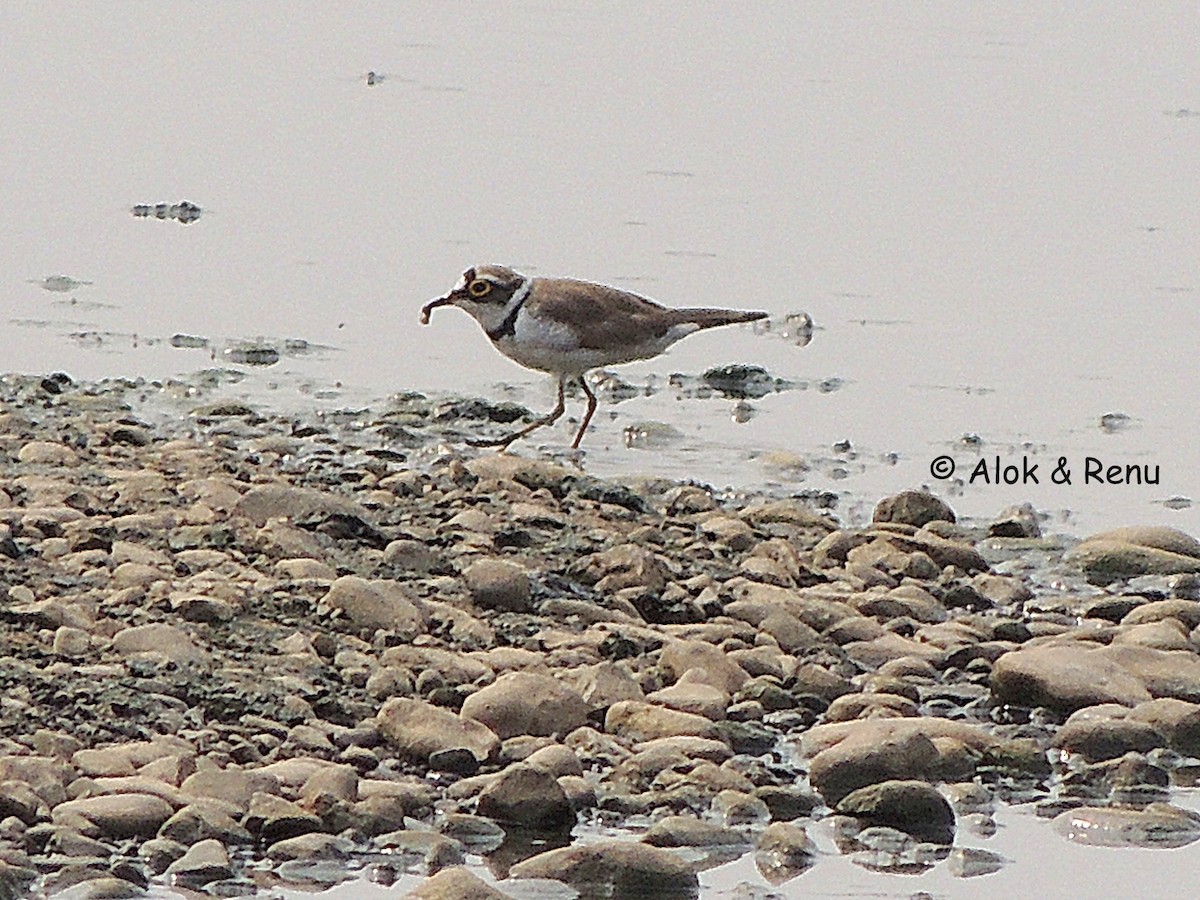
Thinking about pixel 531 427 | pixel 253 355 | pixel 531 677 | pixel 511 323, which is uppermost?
pixel 511 323

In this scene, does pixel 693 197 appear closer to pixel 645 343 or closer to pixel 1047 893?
pixel 645 343

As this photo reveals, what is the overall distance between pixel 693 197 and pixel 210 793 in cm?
1085

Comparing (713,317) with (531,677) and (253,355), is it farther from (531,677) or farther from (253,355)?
(531,677)

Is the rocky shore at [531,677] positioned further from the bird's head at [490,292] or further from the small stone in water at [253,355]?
the small stone in water at [253,355]

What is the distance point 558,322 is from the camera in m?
11.3

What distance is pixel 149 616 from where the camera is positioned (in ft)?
26.3

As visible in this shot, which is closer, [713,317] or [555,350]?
[555,350]

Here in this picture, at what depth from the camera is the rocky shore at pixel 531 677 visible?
6820 millimetres

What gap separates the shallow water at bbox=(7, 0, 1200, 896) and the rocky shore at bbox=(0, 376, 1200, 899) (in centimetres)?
43

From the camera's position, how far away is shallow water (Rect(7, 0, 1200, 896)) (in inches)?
480

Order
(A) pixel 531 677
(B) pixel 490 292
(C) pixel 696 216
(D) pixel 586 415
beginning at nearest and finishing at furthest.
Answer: (A) pixel 531 677 < (B) pixel 490 292 < (D) pixel 586 415 < (C) pixel 696 216

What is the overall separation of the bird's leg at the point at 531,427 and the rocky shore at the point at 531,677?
846mm

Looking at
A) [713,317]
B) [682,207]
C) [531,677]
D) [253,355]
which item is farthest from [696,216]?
[531,677]

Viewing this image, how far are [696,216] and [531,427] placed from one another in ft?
18.2
